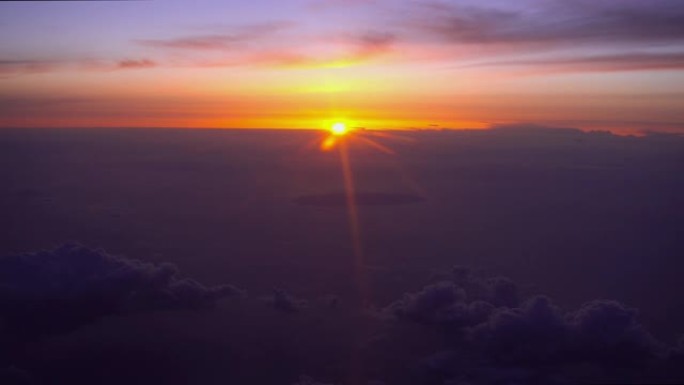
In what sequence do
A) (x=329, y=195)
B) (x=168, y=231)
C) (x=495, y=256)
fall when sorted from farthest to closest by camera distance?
1. (x=329, y=195)
2. (x=168, y=231)
3. (x=495, y=256)

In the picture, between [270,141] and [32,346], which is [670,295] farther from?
[270,141]

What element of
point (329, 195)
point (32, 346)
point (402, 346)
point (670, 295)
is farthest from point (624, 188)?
point (32, 346)

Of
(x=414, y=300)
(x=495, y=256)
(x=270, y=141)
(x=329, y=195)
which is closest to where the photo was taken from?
(x=414, y=300)

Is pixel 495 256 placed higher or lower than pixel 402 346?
higher

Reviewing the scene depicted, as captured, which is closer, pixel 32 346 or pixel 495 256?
pixel 32 346

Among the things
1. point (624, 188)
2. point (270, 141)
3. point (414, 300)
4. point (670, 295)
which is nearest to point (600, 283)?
point (670, 295)

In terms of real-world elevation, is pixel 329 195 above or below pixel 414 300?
above

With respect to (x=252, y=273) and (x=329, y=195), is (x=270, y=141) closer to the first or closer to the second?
(x=329, y=195)

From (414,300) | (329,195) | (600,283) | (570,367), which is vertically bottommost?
(570,367)

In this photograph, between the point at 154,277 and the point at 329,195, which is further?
the point at 329,195
